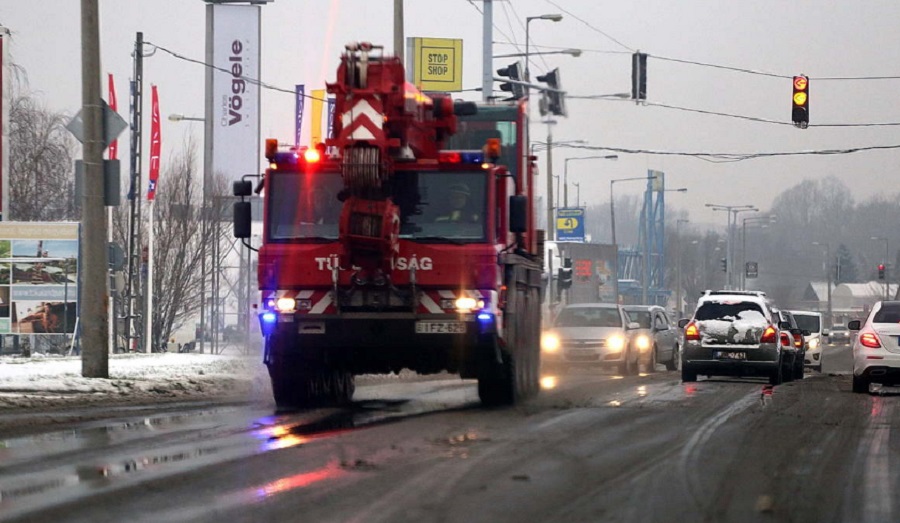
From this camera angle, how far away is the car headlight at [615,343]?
29.6 m

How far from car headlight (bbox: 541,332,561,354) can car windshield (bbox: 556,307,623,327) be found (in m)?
0.71

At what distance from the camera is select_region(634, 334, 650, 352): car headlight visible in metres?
31.8

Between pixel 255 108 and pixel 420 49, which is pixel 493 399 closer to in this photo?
pixel 420 49

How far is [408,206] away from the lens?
1547cm

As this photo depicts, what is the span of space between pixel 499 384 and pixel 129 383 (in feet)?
17.1

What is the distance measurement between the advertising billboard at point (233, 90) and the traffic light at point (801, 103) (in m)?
40.6

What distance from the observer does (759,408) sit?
17062 millimetres

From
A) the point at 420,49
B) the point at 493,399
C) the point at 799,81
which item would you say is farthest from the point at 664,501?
the point at 420,49

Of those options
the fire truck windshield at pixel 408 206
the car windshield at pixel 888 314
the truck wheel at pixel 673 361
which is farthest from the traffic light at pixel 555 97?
the fire truck windshield at pixel 408 206

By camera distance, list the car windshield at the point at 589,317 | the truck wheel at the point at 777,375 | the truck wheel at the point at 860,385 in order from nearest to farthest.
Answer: the truck wheel at the point at 860,385, the truck wheel at the point at 777,375, the car windshield at the point at 589,317

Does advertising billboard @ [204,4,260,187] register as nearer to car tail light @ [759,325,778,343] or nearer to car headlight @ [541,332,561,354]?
car headlight @ [541,332,561,354]

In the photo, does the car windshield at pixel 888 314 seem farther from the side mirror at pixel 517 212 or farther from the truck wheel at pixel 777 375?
the side mirror at pixel 517 212

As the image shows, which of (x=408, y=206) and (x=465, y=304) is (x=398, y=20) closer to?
(x=408, y=206)

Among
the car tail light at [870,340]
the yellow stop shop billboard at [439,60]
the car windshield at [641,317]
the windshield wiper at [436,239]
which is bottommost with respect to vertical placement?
the car windshield at [641,317]
